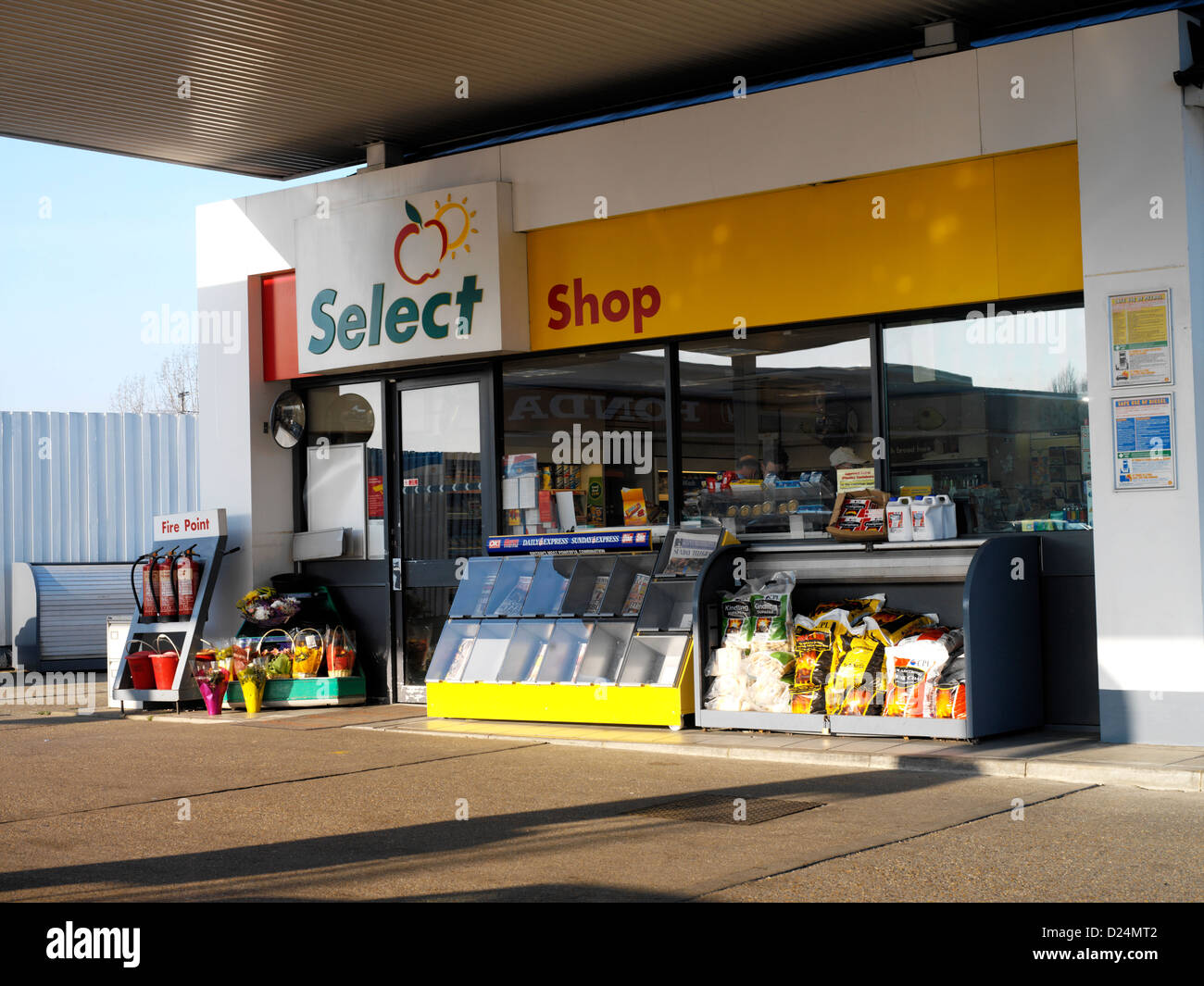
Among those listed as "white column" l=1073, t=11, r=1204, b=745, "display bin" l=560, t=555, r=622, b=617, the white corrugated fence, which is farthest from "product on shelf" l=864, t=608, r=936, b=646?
the white corrugated fence

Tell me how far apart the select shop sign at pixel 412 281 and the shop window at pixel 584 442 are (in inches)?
20.1

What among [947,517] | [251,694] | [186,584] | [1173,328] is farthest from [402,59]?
[1173,328]

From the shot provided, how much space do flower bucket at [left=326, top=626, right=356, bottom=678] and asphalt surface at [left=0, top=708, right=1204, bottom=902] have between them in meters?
2.93

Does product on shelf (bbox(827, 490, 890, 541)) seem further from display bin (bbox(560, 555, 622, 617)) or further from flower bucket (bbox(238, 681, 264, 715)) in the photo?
flower bucket (bbox(238, 681, 264, 715))

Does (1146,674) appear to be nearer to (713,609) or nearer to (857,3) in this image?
(713,609)

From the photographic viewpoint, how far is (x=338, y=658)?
13.1 meters

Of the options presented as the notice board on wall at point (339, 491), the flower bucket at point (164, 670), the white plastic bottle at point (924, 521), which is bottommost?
the flower bucket at point (164, 670)

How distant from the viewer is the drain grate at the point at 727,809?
7.28m

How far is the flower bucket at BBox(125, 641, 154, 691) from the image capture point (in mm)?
12984

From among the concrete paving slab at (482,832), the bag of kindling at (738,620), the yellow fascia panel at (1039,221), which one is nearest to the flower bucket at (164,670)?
the concrete paving slab at (482,832)

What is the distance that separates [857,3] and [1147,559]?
4366 millimetres

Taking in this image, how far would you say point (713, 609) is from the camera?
10414 mm

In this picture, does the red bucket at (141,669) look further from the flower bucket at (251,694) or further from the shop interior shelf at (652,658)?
the shop interior shelf at (652,658)

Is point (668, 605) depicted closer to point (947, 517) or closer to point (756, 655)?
point (756, 655)
